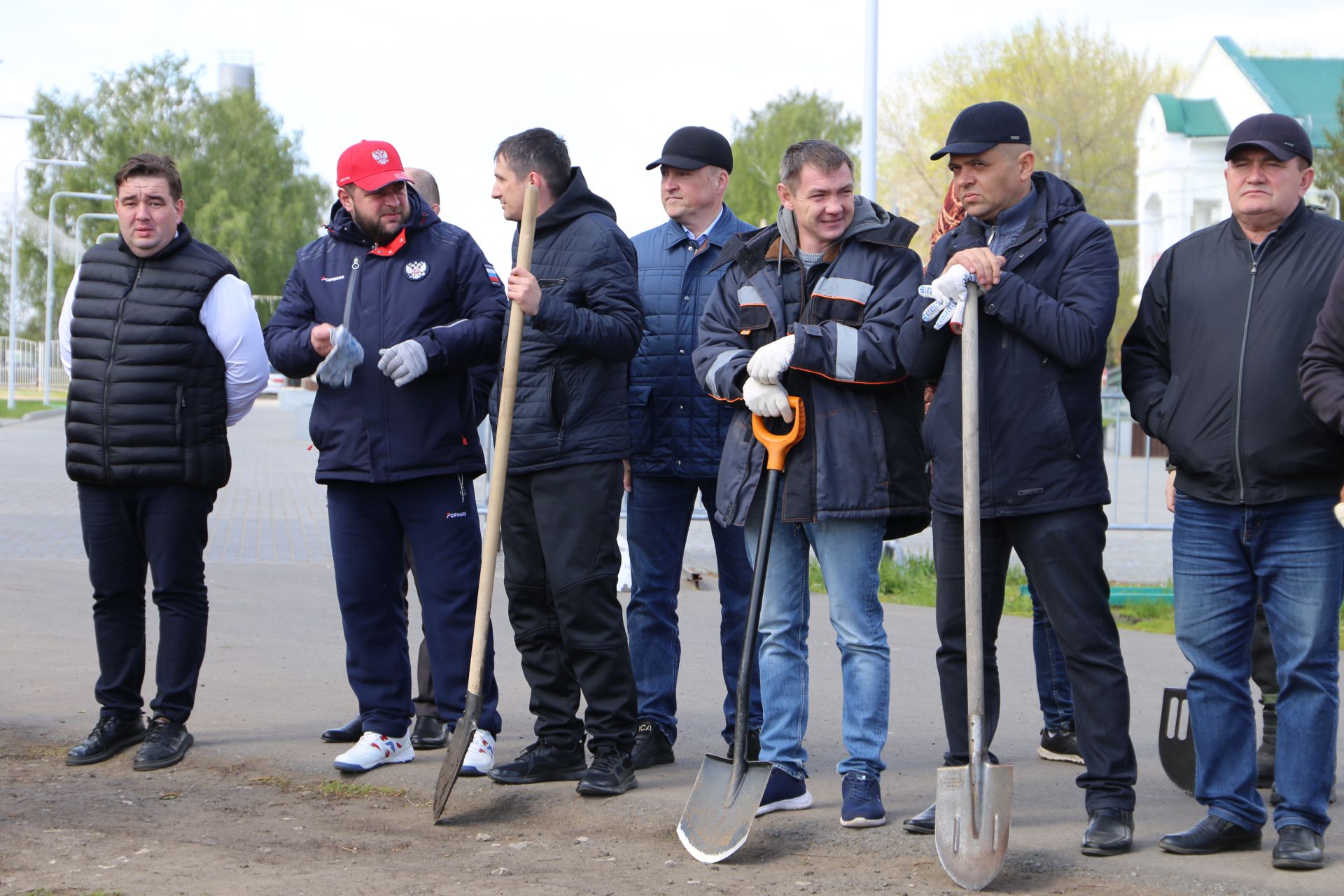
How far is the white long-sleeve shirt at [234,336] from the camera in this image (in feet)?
18.2

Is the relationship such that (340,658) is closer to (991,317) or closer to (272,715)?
(272,715)

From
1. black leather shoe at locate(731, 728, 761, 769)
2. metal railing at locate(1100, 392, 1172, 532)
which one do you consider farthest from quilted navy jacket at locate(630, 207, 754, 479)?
metal railing at locate(1100, 392, 1172, 532)

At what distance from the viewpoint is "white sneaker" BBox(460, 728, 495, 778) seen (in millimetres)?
5242

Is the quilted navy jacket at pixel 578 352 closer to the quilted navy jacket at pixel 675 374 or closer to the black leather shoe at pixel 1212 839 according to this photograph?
the quilted navy jacket at pixel 675 374

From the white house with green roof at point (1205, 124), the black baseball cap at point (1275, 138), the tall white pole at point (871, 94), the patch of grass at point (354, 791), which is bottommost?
the patch of grass at point (354, 791)

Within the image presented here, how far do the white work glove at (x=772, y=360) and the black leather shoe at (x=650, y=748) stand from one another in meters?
1.53

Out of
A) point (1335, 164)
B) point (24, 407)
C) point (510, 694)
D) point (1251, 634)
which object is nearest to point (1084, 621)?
point (1251, 634)

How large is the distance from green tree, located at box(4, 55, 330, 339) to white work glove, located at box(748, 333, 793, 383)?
51.3 metres

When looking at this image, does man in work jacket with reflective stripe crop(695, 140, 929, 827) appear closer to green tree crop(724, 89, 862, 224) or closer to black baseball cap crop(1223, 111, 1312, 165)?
black baseball cap crop(1223, 111, 1312, 165)

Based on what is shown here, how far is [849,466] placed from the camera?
15.1 ft

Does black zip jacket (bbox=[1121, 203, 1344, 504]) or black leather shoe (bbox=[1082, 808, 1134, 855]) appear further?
black leather shoe (bbox=[1082, 808, 1134, 855])

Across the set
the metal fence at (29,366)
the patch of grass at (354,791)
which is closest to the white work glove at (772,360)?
the patch of grass at (354,791)

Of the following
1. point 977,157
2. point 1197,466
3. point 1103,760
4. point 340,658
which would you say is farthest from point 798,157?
point 340,658

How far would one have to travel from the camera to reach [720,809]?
14.7 ft
